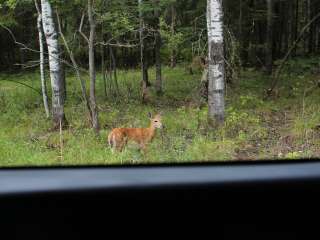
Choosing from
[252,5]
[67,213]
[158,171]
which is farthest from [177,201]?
[252,5]

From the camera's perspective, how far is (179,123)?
1218 cm

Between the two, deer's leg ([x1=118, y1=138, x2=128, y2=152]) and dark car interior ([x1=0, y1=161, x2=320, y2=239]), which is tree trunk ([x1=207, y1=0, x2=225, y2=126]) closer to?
deer's leg ([x1=118, y1=138, x2=128, y2=152])

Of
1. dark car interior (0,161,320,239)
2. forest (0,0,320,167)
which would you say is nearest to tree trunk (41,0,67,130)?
forest (0,0,320,167)

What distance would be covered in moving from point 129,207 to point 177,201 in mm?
156

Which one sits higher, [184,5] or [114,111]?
[184,5]

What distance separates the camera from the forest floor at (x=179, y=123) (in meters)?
7.48

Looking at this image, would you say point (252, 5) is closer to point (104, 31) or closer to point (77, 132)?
point (104, 31)

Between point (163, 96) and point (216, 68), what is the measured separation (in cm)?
747

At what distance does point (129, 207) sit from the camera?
1854mm

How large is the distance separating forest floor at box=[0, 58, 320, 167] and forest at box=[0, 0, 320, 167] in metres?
0.04

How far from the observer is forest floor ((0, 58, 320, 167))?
748 cm

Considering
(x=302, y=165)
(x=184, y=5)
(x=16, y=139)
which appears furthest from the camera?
(x=184, y=5)

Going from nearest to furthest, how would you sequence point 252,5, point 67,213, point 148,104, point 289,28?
point 67,213
point 148,104
point 252,5
point 289,28

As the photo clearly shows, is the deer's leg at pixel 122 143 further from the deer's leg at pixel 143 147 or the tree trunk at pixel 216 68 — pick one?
the tree trunk at pixel 216 68
